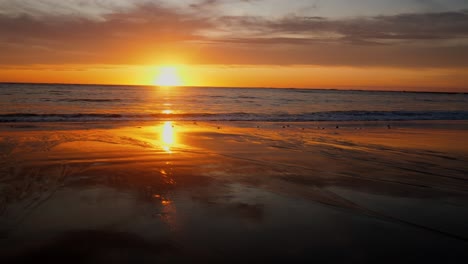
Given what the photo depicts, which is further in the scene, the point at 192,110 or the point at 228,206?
the point at 192,110

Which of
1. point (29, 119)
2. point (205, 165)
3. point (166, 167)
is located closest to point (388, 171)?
point (205, 165)

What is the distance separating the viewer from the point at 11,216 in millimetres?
4312

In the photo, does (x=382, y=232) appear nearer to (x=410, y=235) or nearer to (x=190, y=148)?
(x=410, y=235)

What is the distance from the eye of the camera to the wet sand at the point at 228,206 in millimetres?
3587

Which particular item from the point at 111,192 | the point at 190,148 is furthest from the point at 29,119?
the point at 111,192

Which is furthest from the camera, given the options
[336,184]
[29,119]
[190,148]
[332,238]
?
[29,119]

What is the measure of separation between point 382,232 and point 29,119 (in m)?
19.4

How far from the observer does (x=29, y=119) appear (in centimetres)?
1819

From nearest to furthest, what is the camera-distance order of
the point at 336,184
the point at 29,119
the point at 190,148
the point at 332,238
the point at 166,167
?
the point at 332,238, the point at 336,184, the point at 166,167, the point at 190,148, the point at 29,119

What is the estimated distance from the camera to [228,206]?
195 inches

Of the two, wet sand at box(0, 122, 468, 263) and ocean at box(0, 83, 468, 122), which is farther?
ocean at box(0, 83, 468, 122)

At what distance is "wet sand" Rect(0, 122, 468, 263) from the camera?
3.59 m

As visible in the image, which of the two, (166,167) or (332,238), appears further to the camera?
(166,167)

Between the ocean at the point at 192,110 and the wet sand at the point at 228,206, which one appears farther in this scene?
the ocean at the point at 192,110
